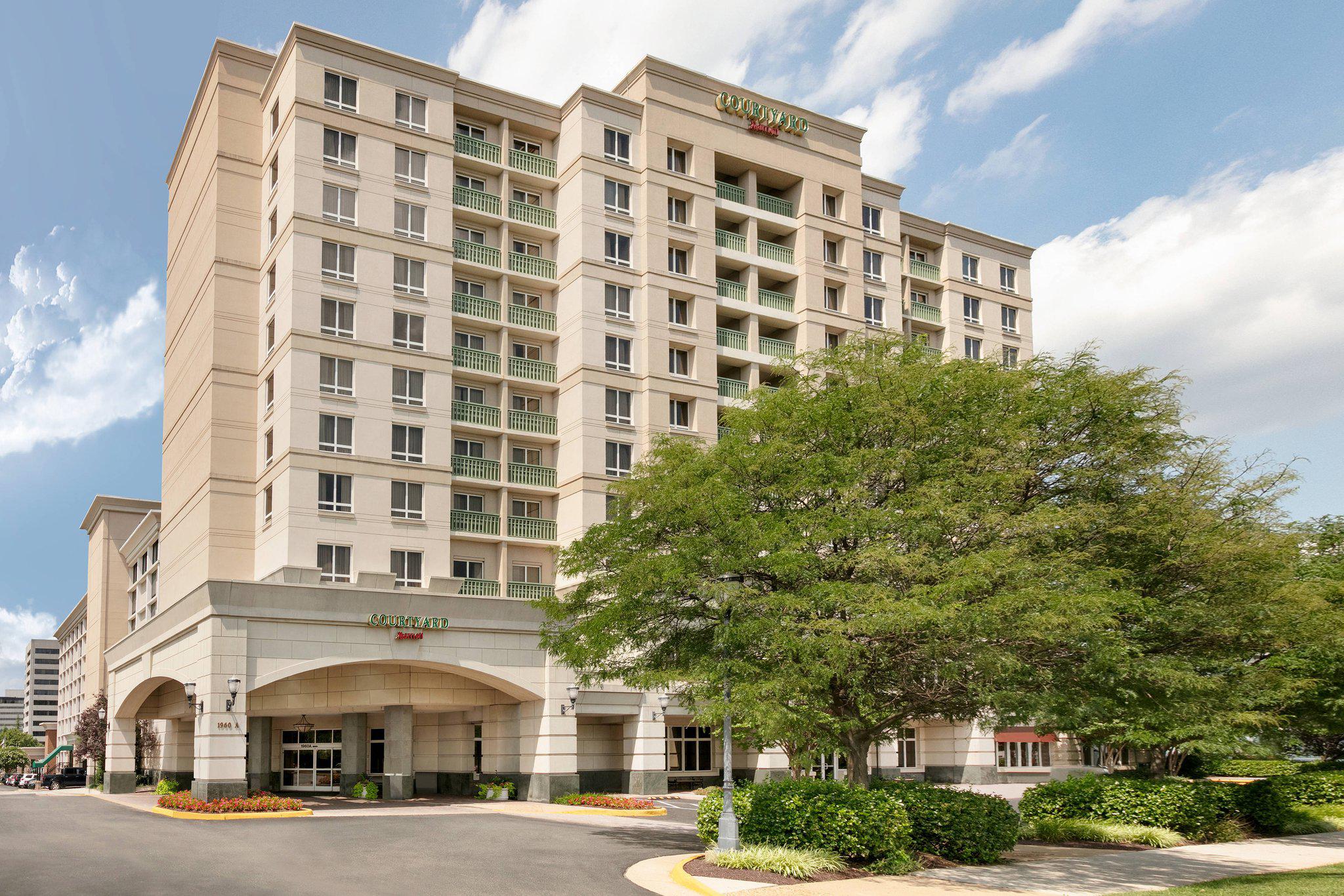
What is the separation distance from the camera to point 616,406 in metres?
47.6

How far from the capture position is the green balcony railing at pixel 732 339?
2029 inches

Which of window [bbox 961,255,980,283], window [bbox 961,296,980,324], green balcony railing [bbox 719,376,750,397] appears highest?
window [bbox 961,255,980,283]

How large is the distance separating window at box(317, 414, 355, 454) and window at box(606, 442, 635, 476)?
404 inches

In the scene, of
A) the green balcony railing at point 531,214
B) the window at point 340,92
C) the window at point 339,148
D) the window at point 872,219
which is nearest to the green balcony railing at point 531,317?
the green balcony railing at point 531,214

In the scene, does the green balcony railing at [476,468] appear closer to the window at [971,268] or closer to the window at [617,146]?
the window at [617,146]

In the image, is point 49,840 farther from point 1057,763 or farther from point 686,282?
point 1057,763

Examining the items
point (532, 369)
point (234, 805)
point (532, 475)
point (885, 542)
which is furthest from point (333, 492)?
point (885, 542)

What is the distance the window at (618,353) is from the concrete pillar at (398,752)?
1580cm

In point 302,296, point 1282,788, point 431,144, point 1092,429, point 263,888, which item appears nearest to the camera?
point 263,888

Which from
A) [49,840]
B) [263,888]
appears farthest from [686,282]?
[263,888]

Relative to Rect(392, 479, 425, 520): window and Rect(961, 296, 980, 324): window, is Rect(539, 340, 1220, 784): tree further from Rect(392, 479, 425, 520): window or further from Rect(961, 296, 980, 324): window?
Rect(961, 296, 980, 324): window

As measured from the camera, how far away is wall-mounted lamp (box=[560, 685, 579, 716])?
40594 mm

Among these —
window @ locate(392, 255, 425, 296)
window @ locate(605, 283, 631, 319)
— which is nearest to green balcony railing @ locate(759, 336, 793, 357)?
window @ locate(605, 283, 631, 319)

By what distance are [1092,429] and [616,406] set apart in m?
24.9
